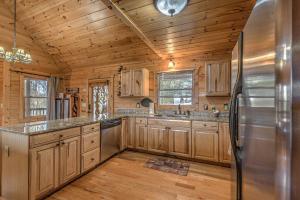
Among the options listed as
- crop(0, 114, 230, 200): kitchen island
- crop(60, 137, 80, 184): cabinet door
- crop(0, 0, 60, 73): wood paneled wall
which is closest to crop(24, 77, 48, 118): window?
crop(0, 0, 60, 73): wood paneled wall

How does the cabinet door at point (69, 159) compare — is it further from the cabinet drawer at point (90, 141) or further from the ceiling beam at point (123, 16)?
the ceiling beam at point (123, 16)

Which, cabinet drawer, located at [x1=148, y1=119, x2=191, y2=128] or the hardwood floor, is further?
cabinet drawer, located at [x1=148, y1=119, x2=191, y2=128]

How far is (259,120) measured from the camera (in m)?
0.69

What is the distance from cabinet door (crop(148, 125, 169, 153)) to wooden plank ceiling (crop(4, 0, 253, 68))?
196cm

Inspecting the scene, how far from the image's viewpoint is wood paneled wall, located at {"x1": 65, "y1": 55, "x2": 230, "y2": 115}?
3.92m

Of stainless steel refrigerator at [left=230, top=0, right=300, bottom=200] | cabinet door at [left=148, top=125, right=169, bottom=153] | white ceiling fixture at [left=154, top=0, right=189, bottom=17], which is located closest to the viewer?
stainless steel refrigerator at [left=230, top=0, right=300, bottom=200]

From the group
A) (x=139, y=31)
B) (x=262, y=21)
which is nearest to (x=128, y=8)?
(x=139, y=31)

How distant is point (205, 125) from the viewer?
10.5 ft

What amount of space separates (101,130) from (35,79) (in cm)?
348

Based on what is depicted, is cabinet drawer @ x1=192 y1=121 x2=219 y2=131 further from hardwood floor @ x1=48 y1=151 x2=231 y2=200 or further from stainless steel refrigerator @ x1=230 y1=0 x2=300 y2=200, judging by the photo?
stainless steel refrigerator @ x1=230 y1=0 x2=300 y2=200

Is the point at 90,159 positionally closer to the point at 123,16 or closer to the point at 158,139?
the point at 158,139

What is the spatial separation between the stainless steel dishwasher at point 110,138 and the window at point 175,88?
1.43 m

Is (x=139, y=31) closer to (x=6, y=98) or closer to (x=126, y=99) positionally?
(x=126, y=99)

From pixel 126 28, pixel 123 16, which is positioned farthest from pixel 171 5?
pixel 126 28
